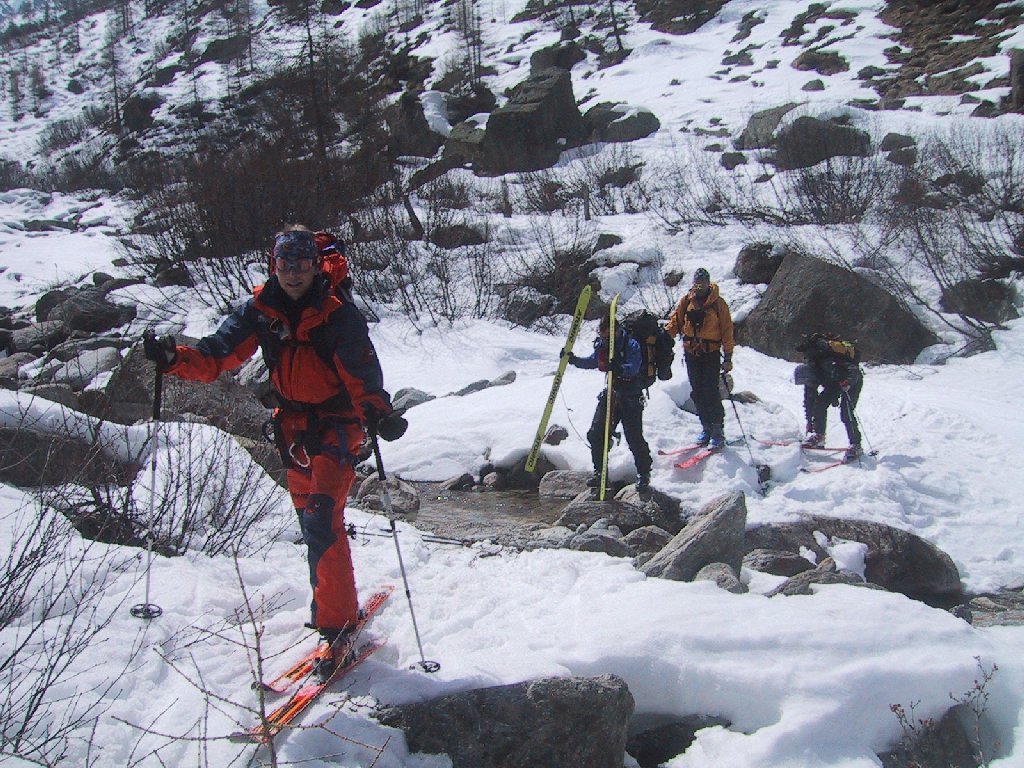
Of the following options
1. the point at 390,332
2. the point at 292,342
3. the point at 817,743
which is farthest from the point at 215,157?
the point at 817,743

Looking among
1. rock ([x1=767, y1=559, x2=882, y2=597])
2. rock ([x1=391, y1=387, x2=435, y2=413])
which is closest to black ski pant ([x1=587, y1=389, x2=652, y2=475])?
rock ([x1=767, y1=559, x2=882, y2=597])

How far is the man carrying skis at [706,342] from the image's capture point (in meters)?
7.84

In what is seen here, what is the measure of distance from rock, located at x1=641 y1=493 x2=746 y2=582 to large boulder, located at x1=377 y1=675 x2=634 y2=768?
A: 63.5 inches

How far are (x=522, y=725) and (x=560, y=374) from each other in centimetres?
482

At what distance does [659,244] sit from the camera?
57.2 feet

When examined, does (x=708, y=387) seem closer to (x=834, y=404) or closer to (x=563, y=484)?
(x=834, y=404)

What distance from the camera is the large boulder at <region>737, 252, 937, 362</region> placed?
39.0ft

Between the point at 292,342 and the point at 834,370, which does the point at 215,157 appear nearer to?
the point at 834,370

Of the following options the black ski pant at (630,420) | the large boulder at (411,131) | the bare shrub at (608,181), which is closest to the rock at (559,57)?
the large boulder at (411,131)

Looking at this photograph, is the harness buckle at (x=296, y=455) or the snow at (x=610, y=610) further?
the harness buckle at (x=296, y=455)

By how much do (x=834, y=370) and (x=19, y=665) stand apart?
7751mm

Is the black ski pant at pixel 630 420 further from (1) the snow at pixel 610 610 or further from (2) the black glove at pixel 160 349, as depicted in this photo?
(2) the black glove at pixel 160 349

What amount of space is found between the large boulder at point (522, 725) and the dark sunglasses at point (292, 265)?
1837 millimetres

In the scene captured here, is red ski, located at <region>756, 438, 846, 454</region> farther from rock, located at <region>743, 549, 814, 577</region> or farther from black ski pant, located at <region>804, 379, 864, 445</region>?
rock, located at <region>743, 549, 814, 577</region>
